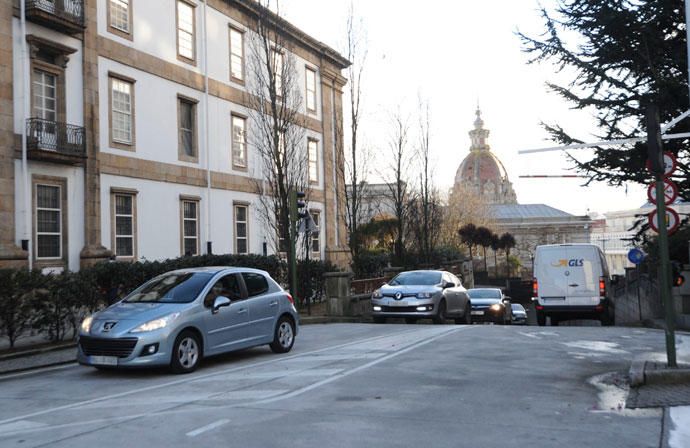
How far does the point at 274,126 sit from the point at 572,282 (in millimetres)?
11409

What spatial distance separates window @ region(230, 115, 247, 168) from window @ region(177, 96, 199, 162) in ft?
7.95

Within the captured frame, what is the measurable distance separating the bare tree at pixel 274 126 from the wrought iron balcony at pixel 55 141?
6599 millimetres

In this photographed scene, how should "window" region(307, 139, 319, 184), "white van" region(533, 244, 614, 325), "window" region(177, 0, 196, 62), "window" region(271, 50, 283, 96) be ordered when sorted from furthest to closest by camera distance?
"window" region(307, 139, 319, 184), "window" region(177, 0, 196, 62), "window" region(271, 50, 283, 96), "white van" region(533, 244, 614, 325)

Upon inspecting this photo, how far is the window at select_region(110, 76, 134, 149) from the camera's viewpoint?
22.0m

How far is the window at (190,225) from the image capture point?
25.4m

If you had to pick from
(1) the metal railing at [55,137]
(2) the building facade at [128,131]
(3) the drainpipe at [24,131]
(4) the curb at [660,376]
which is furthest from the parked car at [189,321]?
(1) the metal railing at [55,137]

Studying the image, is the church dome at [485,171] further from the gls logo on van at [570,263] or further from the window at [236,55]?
the gls logo on van at [570,263]

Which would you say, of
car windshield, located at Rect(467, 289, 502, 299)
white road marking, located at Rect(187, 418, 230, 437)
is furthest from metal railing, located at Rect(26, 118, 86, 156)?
car windshield, located at Rect(467, 289, 502, 299)

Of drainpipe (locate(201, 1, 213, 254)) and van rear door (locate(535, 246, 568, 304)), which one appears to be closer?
van rear door (locate(535, 246, 568, 304))

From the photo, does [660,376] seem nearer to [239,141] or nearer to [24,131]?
[24,131]

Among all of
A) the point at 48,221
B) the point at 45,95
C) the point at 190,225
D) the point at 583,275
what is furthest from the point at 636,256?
the point at 45,95

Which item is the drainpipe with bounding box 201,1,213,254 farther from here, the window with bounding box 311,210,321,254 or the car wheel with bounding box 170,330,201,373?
the car wheel with bounding box 170,330,201,373

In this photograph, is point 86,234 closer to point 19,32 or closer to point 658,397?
point 19,32

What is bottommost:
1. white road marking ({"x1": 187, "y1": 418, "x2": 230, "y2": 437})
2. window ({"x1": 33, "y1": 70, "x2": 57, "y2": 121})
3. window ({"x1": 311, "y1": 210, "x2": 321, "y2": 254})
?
white road marking ({"x1": 187, "y1": 418, "x2": 230, "y2": 437})
